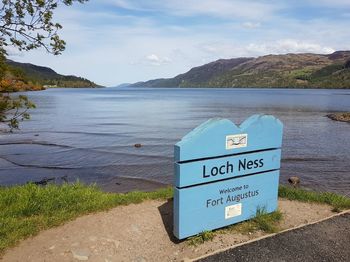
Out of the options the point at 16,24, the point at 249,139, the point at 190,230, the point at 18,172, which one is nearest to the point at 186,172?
the point at 190,230

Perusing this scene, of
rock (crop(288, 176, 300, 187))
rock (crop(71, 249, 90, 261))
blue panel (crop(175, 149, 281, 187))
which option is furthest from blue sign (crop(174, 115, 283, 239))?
rock (crop(288, 176, 300, 187))

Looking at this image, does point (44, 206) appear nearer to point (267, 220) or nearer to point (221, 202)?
point (221, 202)

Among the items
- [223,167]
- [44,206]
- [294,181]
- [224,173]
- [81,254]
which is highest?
[223,167]

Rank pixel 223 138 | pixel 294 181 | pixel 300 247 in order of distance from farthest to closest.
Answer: pixel 294 181
pixel 223 138
pixel 300 247

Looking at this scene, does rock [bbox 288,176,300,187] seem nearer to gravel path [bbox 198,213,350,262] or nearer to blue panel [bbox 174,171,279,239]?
blue panel [bbox 174,171,279,239]

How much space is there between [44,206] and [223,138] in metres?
4.38

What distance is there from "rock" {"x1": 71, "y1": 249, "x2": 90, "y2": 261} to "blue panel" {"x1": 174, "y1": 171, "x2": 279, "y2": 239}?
1.63 meters

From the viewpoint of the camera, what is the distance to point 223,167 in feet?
21.5

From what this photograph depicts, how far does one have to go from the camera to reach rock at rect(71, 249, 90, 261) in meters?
5.66

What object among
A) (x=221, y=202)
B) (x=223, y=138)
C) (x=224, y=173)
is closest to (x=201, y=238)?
(x=221, y=202)

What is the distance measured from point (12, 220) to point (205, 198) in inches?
156

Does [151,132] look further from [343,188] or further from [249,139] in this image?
[249,139]

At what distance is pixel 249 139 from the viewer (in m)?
6.90

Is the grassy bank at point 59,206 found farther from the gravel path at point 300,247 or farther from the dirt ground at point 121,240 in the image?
the gravel path at point 300,247
